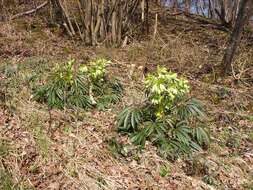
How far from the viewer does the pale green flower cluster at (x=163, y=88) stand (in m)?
4.69

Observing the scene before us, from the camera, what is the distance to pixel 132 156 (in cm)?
465

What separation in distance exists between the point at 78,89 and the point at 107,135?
37.8 inches

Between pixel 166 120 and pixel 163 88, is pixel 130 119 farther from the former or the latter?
pixel 163 88

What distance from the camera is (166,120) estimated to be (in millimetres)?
4867

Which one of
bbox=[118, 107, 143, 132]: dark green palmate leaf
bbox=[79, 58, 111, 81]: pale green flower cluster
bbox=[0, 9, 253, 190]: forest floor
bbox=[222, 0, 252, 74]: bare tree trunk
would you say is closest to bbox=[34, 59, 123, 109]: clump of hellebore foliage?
bbox=[79, 58, 111, 81]: pale green flower cluster

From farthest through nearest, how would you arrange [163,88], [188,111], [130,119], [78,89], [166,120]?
1. [78,89]
2. [188,111]
3. [130,119]
4. [166,120]
5. [163,88]

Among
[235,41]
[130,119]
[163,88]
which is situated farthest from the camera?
[235,41]

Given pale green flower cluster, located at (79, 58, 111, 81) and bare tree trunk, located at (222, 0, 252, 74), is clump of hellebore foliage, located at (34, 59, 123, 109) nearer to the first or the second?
pale green flower cluster, located at (79, 58, 111, 81)

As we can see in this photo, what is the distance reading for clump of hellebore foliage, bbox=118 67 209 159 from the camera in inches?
185

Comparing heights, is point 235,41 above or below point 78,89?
above

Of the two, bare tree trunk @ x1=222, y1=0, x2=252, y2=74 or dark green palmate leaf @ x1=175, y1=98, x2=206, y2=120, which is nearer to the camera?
dark green palmate leaf @ x1=175, y1=98, x2=206, y2=120

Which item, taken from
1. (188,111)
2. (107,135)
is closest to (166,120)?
(188,111)

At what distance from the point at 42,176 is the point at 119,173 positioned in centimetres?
80

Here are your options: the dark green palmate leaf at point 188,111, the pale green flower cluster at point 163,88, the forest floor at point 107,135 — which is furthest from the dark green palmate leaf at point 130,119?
the dark green palmate leaf at point 188,111
